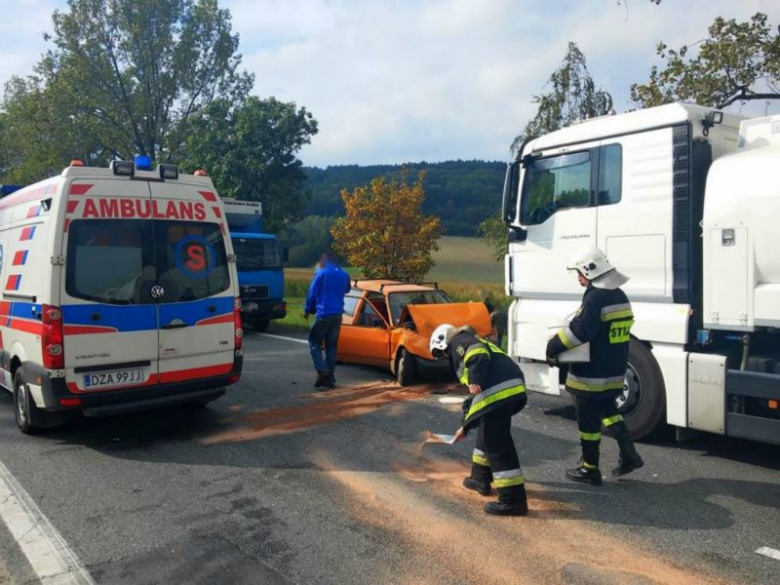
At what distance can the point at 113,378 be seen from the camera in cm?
582

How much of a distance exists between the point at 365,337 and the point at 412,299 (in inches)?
36.0

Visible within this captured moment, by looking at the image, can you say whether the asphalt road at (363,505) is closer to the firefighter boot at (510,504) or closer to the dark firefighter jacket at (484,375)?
the firefighter boot at (510,504)

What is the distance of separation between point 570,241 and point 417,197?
1459 centimetres

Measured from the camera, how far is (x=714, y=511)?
4.38 m

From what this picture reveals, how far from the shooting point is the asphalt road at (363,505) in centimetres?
360

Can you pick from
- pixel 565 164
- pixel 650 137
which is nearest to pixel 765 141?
pixel 650 137

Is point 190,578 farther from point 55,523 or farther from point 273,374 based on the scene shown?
point 273,374

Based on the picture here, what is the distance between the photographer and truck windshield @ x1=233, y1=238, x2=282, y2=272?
50.3 feet

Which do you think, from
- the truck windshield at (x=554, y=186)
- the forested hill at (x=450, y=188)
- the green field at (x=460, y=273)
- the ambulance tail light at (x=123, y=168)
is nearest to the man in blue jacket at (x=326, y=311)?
the truck windshield at (x=554, y=186)

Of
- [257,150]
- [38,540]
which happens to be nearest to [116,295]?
[38,540]

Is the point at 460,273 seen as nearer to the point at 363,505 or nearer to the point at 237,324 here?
the point at 237,324

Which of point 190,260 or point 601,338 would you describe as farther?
point 190,260

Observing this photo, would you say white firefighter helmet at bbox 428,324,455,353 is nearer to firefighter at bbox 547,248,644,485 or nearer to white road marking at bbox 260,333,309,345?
firefighter at bbox 547,248,644,485

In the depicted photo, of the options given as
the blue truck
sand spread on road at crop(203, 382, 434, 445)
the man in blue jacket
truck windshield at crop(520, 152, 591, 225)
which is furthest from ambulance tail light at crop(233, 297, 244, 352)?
the blue truck
